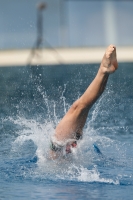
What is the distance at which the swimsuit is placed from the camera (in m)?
6.82

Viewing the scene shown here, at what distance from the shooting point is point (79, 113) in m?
6.60

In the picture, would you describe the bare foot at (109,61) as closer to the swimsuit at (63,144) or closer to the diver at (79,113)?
the diver at (79,113)

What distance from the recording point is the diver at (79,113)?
21.0 ft

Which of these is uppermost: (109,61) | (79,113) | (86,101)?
(109,61)

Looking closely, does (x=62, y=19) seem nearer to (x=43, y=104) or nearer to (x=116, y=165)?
(x=43, y=104)

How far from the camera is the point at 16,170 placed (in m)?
7.16

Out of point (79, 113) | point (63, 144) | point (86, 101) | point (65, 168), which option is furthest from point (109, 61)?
point (65, 168)

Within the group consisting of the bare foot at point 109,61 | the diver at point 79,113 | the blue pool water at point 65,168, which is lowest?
the blue pool water at point 65,168

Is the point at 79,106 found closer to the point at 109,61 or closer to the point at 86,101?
the point at 86,101

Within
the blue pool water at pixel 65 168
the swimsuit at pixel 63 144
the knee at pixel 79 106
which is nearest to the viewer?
the blue pool water at pixel 65 168

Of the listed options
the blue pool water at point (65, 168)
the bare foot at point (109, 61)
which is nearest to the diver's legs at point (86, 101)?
the bare foot at point (109, 61)

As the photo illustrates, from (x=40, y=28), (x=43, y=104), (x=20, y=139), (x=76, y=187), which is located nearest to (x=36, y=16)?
(x=40, y=28)

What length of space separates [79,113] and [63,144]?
0.43 m

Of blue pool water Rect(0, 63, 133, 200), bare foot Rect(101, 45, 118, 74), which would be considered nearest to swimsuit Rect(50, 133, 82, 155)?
blue pool water Rect(0, 63, 133, 200)
